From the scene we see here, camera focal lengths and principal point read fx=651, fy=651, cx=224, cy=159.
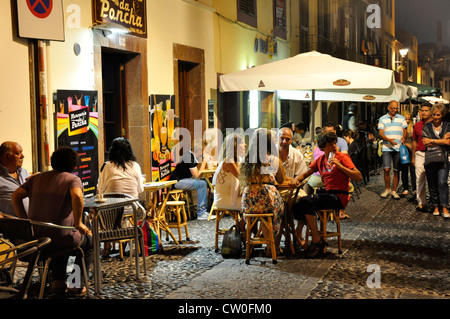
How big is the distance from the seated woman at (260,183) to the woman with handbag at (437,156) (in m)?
4.41

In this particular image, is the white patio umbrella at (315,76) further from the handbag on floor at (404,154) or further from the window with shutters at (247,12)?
the window with shutters at (247,12)

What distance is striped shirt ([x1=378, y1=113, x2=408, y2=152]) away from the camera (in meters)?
13.1

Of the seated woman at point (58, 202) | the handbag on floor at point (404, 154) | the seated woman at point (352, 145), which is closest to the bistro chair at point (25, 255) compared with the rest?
the seated woman at point (58, 202)

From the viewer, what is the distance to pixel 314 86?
10.4 m

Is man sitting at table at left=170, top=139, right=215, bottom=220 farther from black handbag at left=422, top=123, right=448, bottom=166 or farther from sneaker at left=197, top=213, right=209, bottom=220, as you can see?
black handbag at left=422, top=123, right=448, bottom=166

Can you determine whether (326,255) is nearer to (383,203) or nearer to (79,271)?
(79,271)

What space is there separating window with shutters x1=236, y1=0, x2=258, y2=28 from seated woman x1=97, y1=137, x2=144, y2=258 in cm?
858

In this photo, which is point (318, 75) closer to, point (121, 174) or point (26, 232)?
point (121, 174)

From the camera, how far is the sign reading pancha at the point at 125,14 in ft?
31.6

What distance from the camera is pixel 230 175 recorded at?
311 inches

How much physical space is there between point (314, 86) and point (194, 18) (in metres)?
3.82

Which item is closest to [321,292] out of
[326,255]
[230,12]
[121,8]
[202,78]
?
[326,255]

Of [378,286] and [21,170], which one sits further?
[21,170]

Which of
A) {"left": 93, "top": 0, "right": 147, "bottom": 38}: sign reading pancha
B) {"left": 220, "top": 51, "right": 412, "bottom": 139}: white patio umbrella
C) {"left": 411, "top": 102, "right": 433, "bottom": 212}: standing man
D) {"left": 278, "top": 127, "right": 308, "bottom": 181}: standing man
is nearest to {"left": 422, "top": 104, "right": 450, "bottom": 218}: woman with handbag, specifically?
{"left": 411, "top": 102, "right": 433, "bottom": 212}: standing man
